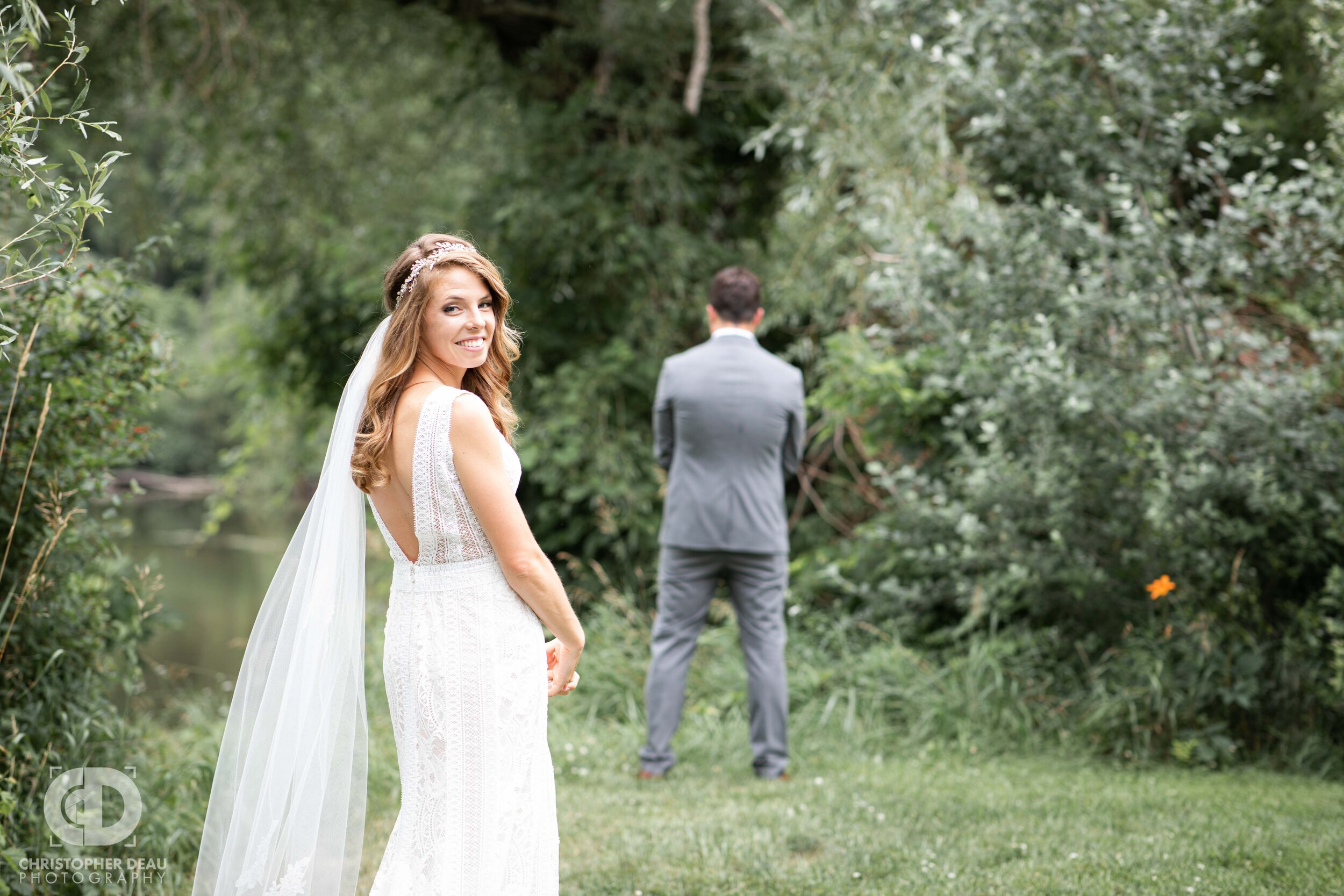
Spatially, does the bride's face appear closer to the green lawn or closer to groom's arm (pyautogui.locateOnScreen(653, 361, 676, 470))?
the green lawn

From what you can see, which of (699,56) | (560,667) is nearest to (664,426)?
(560,667)

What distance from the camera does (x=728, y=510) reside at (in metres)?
4.55

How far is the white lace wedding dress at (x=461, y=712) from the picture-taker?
7.55 ft

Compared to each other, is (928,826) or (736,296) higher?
(736,296)

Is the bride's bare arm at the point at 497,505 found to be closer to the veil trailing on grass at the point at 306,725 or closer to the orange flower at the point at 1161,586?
the veil trailing on grass at the point at 306,725

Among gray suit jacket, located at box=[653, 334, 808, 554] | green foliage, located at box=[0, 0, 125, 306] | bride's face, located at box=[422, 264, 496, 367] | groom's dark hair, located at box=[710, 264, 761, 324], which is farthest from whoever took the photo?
groom's dark hair, located at box=[710, 264, 761, 324]

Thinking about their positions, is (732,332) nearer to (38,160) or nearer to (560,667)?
(560,667)

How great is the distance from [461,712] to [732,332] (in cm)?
265

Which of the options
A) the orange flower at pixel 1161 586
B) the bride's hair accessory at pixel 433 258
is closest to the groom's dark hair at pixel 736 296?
the orange flower at pixel 1161 586

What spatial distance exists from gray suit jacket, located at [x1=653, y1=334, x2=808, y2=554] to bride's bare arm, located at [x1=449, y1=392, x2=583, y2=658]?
2.20 metres

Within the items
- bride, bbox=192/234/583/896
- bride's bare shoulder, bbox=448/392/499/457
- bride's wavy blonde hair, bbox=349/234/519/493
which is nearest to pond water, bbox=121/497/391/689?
bride, bbox=192/234/583/896

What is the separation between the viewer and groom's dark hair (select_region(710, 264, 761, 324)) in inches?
184

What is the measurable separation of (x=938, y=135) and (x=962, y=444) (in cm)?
191

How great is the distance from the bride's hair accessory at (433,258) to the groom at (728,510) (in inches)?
85.4
